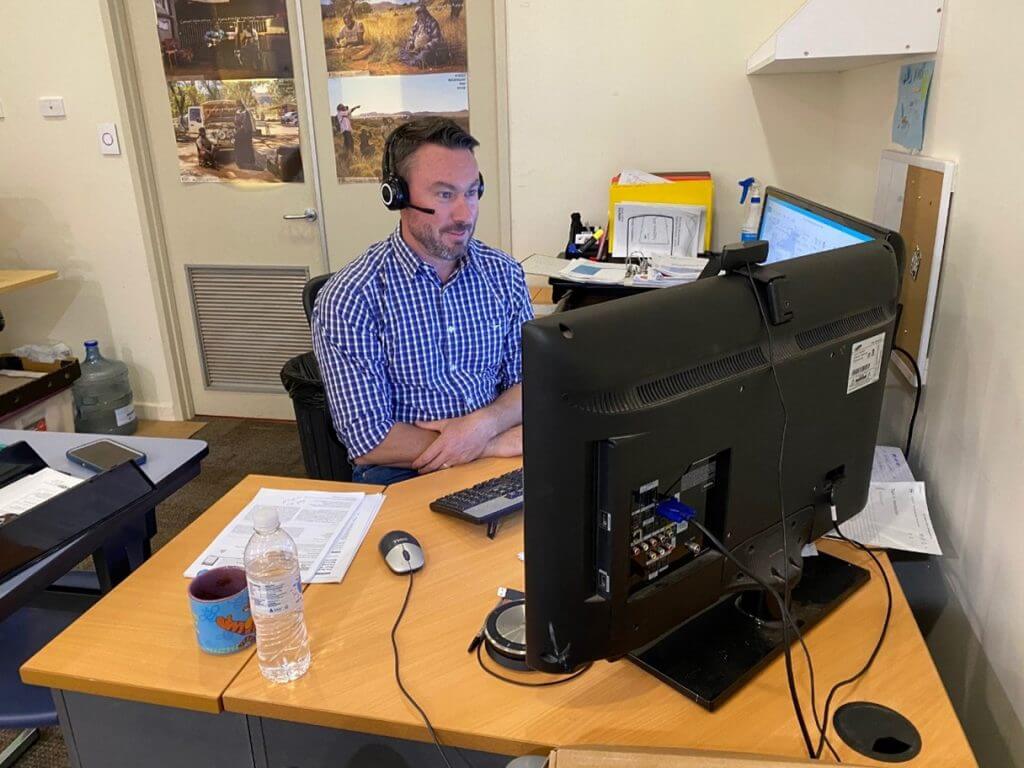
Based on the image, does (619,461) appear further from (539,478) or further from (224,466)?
(224,466)

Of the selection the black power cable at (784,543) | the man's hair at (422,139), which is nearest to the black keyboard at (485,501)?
the black power cable at (784,543)

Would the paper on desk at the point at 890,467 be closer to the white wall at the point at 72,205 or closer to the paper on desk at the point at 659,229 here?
the paper on desk at the point at 659,229

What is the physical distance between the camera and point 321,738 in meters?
0.96

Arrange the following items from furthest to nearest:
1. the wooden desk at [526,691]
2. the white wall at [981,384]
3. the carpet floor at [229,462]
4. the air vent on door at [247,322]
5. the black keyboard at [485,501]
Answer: the air vent on door at [247,322] → the carpet floor at [229,462] → the black keyboard at [485,501] → the white wall at [981,384] → the wooden desk at [526,691]

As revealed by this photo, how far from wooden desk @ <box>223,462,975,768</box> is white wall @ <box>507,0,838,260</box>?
2.03m

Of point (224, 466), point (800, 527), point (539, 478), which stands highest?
point (539, 478)

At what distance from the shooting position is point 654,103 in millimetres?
2770

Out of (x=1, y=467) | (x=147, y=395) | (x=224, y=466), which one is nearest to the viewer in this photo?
(x=1, y=467)

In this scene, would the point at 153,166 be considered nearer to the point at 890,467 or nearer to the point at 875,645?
the point at 890,467

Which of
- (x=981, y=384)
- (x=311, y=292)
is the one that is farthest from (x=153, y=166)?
(x=981, y=384)

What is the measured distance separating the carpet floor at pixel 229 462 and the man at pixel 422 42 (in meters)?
1.71

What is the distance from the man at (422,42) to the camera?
293 centimetres

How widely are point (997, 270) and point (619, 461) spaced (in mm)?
791

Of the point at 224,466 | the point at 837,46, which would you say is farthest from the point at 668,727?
the point at 224,466
